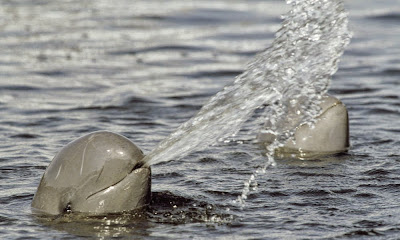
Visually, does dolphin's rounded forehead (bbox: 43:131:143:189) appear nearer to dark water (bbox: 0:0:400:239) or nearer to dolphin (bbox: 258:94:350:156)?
dark water (bbox: 0:0:400:239)

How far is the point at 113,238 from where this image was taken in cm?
604

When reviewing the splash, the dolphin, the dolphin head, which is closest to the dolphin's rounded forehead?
the dolphin head

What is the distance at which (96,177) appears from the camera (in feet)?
20.4

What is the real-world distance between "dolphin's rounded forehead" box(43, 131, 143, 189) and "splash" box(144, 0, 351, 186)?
2.29 ft

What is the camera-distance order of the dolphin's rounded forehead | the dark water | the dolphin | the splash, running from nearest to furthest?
the dolphin's rounded forehead, the dark water, the splash, the dolphin

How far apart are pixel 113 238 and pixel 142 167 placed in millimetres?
570

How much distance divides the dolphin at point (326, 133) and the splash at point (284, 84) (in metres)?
0.08

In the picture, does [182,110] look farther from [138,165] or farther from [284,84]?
[138,165]

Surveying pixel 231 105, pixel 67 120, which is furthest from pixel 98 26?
pixel 231 105

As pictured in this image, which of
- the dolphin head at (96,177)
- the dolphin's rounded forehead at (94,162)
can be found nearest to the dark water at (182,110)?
the dolphin head at (96,177)

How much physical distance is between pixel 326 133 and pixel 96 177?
9.61 ft

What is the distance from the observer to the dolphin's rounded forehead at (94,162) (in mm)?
6227

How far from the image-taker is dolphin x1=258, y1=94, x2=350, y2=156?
838 cm

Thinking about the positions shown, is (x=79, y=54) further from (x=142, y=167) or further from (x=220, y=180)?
(x=142, y=167)
